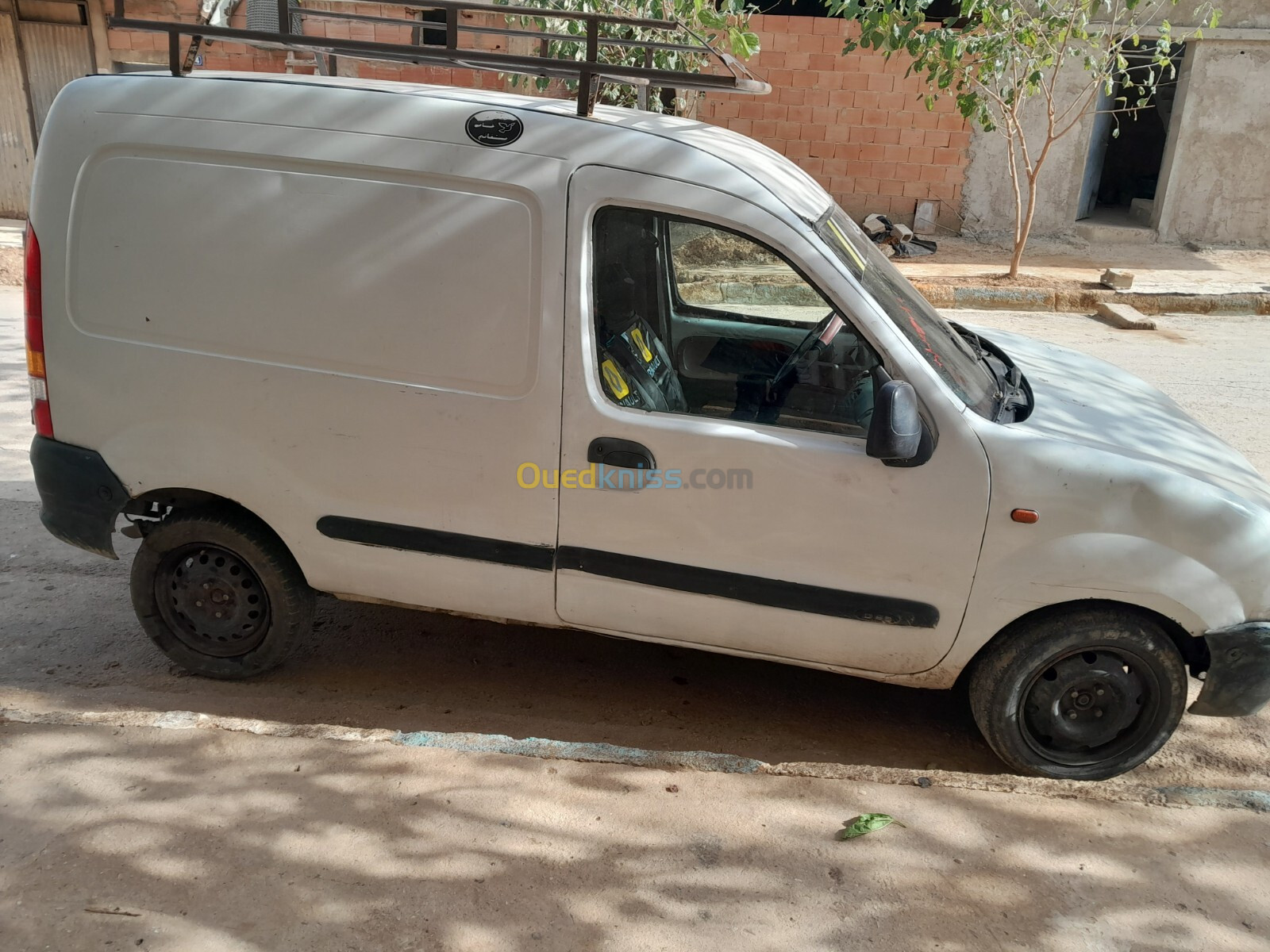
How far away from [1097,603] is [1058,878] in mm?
893

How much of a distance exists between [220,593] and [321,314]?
3.83 ft

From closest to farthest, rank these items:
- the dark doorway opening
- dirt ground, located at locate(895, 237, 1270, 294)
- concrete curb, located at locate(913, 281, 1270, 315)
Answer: concrete curb, located at locate(913, 281, 1270, 315) < dirt ground, located at locate(895, 237, 1270, 294) < the dark doorway opening

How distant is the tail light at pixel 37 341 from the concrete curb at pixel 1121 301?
9340 mm

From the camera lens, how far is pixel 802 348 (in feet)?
11.7

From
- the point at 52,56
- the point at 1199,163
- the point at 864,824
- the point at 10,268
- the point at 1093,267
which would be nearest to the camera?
the point at 864,824

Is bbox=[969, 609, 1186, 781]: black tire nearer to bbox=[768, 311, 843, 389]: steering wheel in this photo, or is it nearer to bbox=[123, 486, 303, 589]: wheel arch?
bbox=[768, 311, 843, 389]: steering wheel

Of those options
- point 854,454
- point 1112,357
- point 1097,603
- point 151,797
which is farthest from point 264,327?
point 1112,357

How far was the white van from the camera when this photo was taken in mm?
3119

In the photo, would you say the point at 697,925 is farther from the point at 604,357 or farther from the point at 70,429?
the point at 70,429

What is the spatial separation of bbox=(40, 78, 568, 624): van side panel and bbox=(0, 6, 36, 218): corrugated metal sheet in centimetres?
1255

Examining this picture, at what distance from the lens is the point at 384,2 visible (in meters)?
3.41

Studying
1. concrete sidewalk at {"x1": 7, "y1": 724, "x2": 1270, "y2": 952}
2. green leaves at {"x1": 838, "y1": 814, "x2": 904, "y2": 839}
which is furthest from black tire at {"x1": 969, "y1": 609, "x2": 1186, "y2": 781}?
green leaves at {"x1": 838, "y1": 814, "x2": 904, "y2": 839}

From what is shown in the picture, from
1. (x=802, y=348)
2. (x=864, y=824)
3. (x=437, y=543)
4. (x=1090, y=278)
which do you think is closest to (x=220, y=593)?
(x=437, y=543)

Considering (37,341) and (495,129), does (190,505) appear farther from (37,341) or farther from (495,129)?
(495,129)
